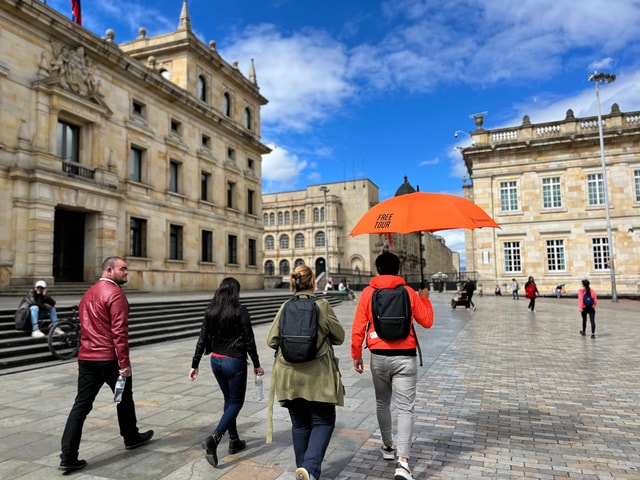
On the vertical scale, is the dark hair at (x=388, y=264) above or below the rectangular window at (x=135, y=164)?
below

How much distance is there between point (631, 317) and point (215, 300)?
18.8m

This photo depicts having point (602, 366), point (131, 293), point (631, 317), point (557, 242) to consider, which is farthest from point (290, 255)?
point (602, 366)

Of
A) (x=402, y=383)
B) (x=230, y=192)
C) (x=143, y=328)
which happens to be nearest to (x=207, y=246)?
(x=230, y=192)

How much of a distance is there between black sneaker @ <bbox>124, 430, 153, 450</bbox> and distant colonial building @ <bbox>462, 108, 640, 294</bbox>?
112 feet

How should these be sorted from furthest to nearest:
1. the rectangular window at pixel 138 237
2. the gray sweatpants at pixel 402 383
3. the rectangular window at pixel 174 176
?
the rectangular window at pixel 174 176 → the rectangular window at pixel 138 237 → the gray sweatpants at pixel 402 383

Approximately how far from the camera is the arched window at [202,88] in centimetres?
2948

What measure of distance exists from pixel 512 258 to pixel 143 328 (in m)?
30.4

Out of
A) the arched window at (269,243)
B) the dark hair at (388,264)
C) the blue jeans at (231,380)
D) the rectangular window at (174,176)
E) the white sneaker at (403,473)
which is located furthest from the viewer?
the arched window at (269,243)

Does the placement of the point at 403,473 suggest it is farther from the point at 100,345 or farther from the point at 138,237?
the point at 138,237

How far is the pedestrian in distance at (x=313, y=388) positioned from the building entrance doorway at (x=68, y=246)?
19511 millimetres

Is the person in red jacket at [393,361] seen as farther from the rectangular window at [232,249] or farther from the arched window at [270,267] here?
the arched window at [270,267]

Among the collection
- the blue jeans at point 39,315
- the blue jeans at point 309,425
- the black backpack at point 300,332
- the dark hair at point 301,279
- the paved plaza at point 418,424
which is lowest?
the paved plaza at point 418,424

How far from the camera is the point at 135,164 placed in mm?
23734

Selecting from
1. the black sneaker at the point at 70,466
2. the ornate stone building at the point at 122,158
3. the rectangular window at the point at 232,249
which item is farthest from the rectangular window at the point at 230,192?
the black sneaker at the point at 70,466
